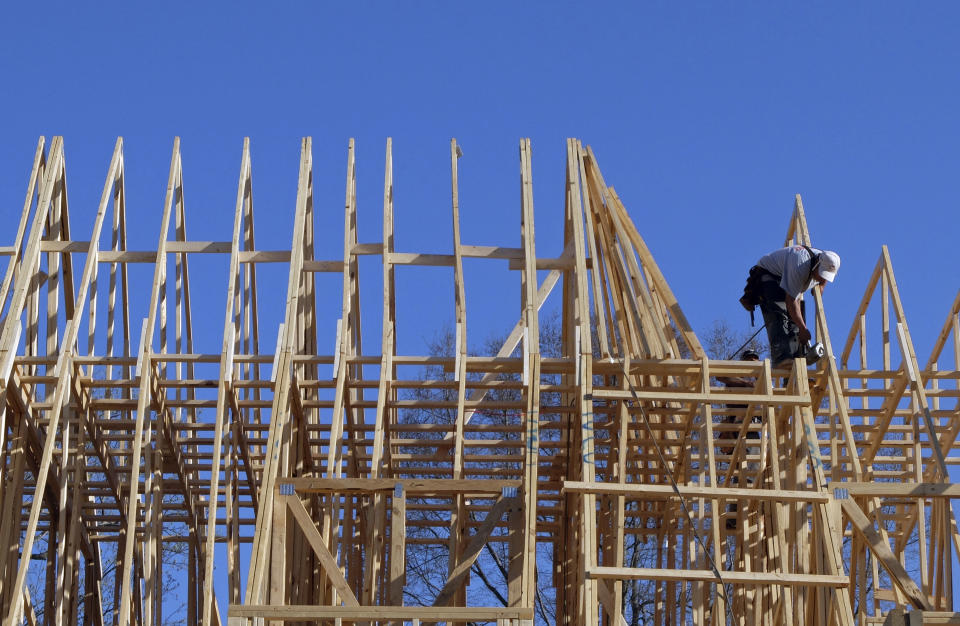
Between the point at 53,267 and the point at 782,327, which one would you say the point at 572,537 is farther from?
the point at 53,267

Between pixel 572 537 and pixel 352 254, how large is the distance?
140 inches

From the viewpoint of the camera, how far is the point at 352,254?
1495 cm

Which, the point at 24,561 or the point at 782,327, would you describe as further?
the point at 782,327

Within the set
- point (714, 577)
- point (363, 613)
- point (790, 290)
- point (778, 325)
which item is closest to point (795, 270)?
point (790, 290)

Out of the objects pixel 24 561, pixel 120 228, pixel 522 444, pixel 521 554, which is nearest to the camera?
pixel 521 554

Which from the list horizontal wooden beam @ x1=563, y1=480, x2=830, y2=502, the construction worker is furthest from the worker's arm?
horizontal wooden beam @ x1=563, y1=480, x2=830, y2=502

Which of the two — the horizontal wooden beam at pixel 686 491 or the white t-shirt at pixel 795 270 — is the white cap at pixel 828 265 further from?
the horizontal wooden beam at pixel 686 491

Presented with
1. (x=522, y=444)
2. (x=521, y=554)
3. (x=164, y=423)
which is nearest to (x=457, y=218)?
(x=522, y=444)

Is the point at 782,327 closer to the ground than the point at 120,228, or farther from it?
closer to the ground

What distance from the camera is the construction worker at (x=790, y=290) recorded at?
558 inches

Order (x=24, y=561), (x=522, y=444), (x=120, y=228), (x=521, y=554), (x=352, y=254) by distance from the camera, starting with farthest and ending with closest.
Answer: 1. (x=120, y=228)
2. (x=352, y=254)
3. (x=522, y=444)
4. (x=24, y=561)
5. (x=521, y=554)

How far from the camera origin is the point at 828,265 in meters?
14.4

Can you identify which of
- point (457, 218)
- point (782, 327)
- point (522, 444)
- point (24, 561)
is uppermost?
point (457, 218)

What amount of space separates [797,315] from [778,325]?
0.23 m
